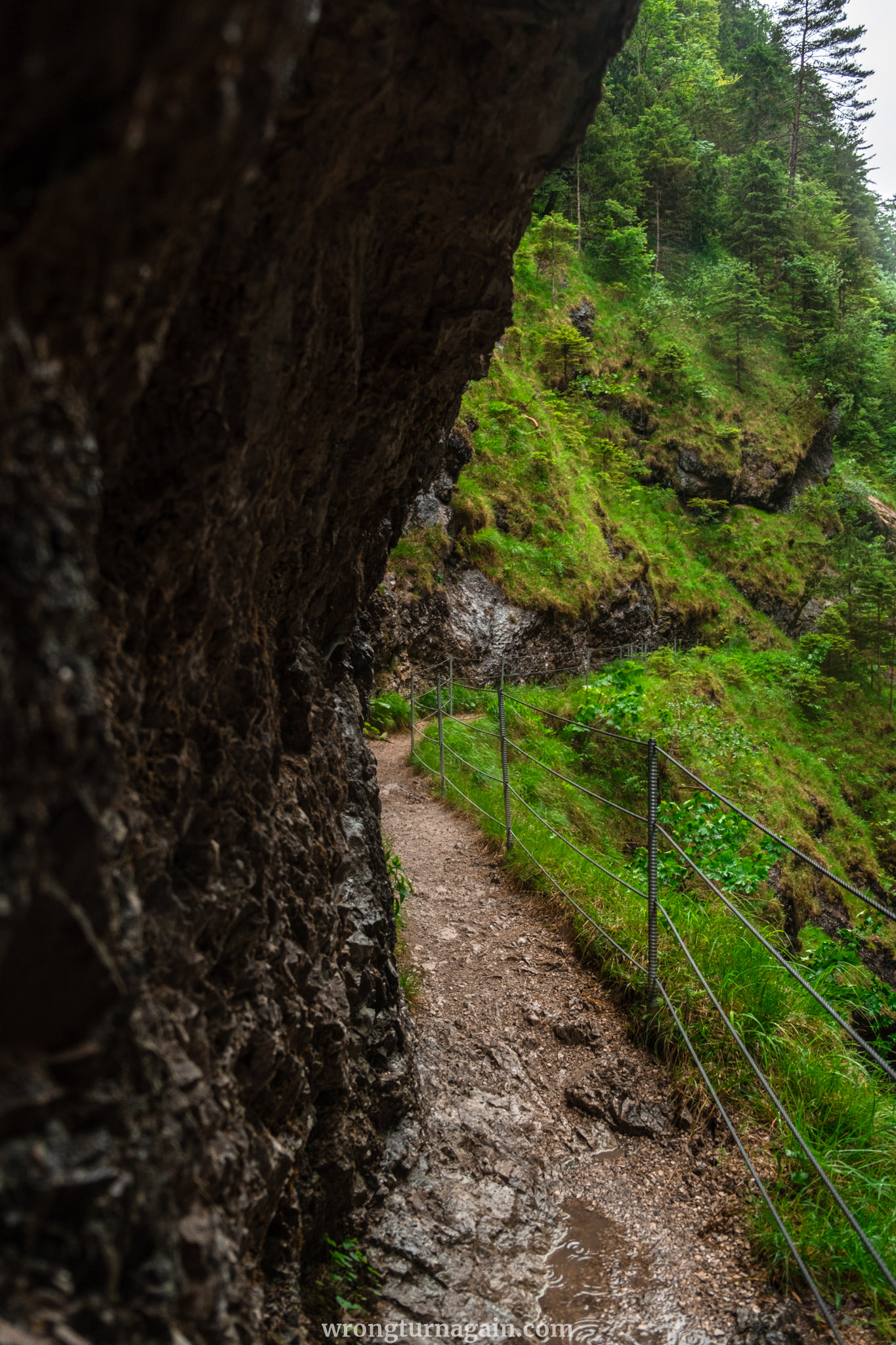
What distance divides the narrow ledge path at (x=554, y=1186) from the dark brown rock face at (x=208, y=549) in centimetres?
37

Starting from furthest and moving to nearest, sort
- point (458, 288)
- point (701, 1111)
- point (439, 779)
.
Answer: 1. point (439, 779)
2. point (701, 1111)
3. point (458, 288)

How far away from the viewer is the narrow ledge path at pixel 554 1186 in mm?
2561

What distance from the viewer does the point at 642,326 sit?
2328cm

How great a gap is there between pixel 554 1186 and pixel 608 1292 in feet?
1.72

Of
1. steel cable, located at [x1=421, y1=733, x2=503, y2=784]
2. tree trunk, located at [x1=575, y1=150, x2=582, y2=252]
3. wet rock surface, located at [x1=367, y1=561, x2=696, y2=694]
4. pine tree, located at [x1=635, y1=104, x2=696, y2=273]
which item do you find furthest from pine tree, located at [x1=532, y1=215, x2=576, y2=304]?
steel cable, located at [x1=421, y1=733, x2=503, y2=784]

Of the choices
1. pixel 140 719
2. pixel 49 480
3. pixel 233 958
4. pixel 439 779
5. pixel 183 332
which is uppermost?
pixel 183 332

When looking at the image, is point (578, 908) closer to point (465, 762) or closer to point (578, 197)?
point (465, 762)

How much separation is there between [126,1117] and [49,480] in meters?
0.94

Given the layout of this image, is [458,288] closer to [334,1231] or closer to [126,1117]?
[126,1117]

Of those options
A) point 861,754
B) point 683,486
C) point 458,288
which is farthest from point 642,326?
point 458,288

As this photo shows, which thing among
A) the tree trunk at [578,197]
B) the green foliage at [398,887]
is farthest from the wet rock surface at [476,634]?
the tree trunk at [578,197]

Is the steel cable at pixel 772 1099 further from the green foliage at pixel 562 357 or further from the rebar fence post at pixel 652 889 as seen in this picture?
the green foliage at pixel 562 357

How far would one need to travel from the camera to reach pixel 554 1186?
10.5ft

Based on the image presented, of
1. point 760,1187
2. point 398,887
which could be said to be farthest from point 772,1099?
point 398,887
